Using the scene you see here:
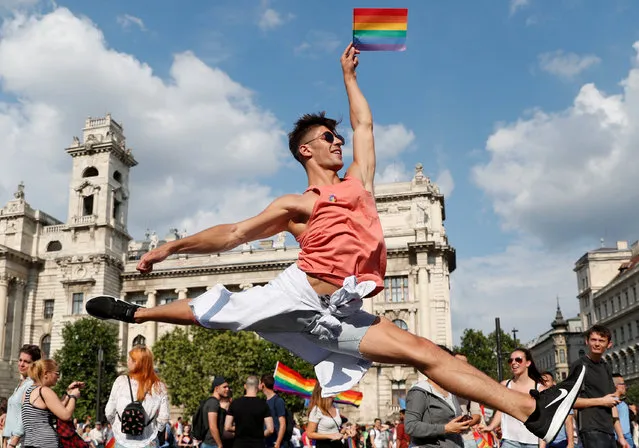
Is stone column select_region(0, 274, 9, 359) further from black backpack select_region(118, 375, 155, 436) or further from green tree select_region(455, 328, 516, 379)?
black backpack select_region(118, 375, 155, 436)

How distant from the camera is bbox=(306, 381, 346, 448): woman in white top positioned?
29.1ft

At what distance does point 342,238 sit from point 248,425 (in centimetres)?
Answer: 539

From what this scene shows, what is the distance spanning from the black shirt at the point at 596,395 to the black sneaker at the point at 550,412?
3.39 metres

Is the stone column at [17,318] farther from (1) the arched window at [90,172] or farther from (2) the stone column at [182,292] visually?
(2) the stone column at [182,292]

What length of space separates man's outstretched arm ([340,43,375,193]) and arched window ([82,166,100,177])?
58754mm

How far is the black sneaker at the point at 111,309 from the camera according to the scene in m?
4.86

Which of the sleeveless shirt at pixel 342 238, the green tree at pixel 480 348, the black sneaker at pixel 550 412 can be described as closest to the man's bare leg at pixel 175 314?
the sleeveless shirt at pixel 342 238

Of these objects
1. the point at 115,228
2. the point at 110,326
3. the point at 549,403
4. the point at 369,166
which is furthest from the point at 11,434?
the point at 115,228

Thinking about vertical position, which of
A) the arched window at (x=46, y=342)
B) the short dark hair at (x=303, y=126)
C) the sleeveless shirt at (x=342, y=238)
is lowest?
the sleeveless shirt at (x=342, y=238)


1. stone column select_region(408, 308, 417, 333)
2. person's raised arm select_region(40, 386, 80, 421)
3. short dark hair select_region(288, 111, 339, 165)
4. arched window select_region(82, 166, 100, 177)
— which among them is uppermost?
arched window select_region(82, 166, 100, 177)

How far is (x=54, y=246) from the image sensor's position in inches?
2470

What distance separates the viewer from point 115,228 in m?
59.4

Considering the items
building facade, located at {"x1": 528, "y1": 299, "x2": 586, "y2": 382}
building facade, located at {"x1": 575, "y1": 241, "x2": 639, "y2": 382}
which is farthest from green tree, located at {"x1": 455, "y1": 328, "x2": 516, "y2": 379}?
building facade, located at {"x1": 528, "y1": 299, "x2": 586, "y2": 382}

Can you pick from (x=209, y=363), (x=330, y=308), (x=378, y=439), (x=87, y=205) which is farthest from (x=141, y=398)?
(x=87, y=205)
